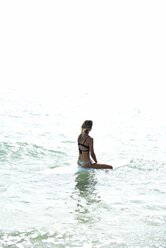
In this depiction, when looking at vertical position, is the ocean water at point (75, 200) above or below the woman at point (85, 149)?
below

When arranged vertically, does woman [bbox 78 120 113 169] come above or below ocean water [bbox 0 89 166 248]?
above

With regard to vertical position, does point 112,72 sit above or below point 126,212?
above

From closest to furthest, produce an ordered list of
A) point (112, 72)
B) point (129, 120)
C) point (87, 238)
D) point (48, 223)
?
point (87, 238) < point (48, 223) < point (129, 120) < point (112, 72)

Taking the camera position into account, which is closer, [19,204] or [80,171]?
[19,204]

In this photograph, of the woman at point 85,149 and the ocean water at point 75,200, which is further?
the woman at point 85,149

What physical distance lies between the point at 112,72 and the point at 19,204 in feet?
397

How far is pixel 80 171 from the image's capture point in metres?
12.3

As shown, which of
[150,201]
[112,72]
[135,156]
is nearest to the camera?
[150,201]

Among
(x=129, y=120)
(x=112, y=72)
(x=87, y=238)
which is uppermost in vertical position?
(x=112, y=72)

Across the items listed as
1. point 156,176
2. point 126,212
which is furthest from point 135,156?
point 126,212

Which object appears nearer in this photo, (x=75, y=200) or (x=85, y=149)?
(x=75, y=200)

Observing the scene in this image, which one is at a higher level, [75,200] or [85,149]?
[85,149]

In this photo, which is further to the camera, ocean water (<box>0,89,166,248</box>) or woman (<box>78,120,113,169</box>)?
woman (<box>78,120,113,169</box>)

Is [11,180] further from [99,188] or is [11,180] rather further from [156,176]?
[156,176]
